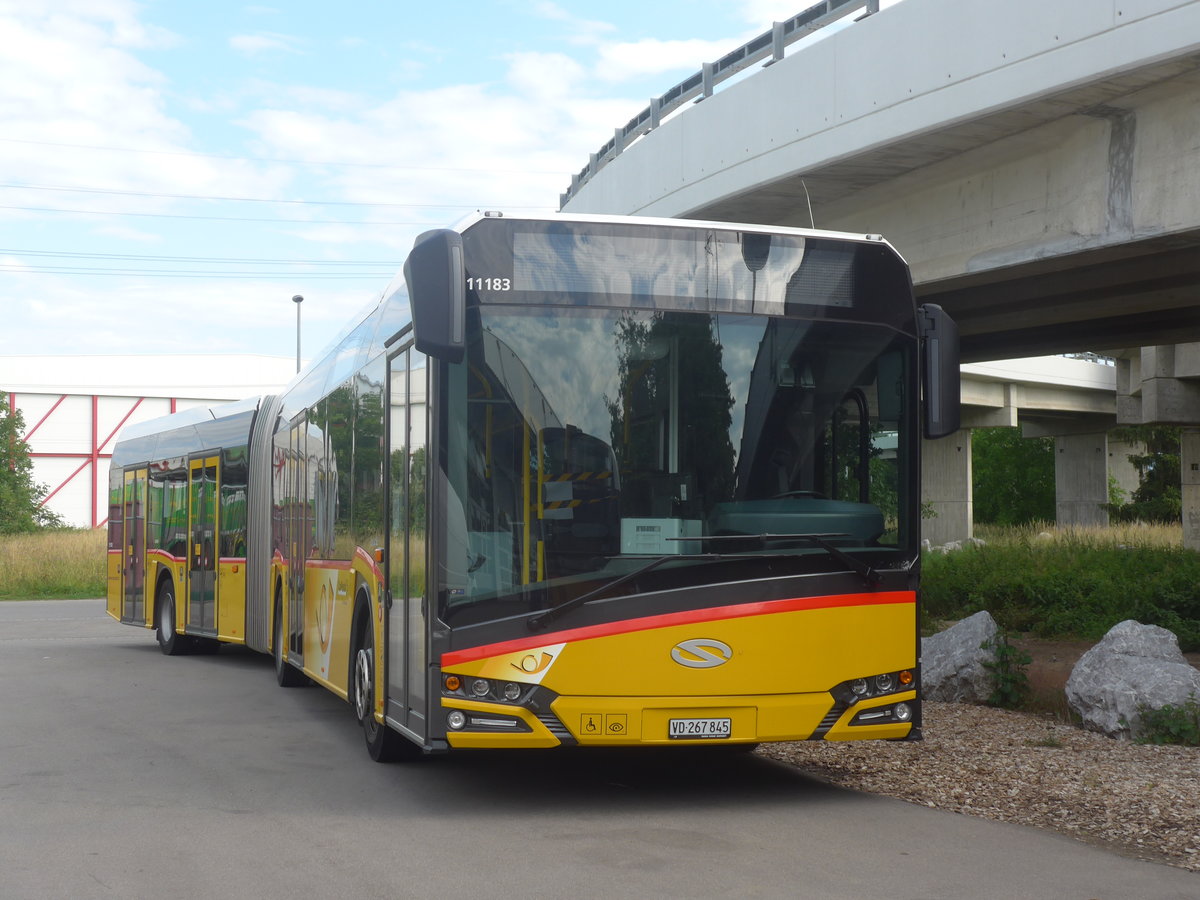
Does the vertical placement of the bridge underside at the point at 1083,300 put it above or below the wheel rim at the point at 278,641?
above

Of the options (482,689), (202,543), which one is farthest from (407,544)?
(202,543)

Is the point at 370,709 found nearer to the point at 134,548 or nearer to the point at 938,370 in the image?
the point at 938,370

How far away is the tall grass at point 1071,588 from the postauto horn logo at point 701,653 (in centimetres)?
1049

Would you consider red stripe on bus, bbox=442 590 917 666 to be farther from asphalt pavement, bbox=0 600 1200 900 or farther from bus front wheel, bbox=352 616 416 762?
bus front wheel, bbox=352 616 416 762

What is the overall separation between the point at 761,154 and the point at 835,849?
355 inches

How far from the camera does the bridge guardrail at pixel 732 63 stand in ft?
44.2

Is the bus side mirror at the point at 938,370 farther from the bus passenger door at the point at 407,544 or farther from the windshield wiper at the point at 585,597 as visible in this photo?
the bus passenger door at the point at 407,544

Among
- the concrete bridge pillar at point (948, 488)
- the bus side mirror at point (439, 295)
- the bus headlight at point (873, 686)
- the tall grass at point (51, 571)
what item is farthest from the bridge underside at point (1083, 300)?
the concrete bridge pillar at point (948, 488)

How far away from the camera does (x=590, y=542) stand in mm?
7586

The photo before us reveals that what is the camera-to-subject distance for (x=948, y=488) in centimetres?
5516

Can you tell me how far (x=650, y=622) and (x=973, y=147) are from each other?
7169 millimetres

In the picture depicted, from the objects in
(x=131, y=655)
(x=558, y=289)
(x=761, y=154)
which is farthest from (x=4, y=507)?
(x=558, y=289)

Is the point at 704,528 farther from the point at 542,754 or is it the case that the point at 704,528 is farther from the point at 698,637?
the point at 542,754

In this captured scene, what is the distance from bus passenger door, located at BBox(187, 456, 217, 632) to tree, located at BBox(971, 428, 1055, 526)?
64662 mm
